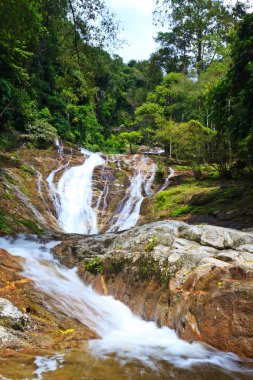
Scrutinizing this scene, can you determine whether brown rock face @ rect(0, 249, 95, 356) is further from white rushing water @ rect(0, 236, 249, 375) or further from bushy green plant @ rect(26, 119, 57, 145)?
bushy green plant @ rect(26, 119, 57, 145)

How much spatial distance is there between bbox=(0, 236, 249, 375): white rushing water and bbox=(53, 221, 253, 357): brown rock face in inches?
6.6

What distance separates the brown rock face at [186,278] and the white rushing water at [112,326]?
0.55ft

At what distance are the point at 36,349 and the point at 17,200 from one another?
30.2 feet

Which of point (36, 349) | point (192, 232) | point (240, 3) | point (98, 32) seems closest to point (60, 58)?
point (98, 32)

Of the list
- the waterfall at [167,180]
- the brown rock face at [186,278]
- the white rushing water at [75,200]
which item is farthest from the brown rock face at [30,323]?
the waterfall at [167,180]

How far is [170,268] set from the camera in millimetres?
5559

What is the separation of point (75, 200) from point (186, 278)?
35.1 ft

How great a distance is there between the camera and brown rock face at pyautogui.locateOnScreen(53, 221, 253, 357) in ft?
13.7

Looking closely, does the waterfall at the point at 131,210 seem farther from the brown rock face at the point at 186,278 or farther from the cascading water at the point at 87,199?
the brown rock face at the point at 186,278

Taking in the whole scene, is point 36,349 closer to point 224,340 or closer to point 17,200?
point 224,340

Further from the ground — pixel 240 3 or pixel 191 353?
pixel 240 3

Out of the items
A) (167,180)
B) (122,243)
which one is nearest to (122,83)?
(167,180)

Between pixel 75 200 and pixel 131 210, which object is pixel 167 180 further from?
pixel 75 200

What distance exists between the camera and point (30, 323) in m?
4.46
